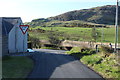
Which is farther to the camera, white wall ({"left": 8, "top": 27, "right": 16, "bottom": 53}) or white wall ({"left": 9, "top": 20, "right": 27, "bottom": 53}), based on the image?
white wall ({"left": 9, "top": 20, "right": 27, "bottom": 53})

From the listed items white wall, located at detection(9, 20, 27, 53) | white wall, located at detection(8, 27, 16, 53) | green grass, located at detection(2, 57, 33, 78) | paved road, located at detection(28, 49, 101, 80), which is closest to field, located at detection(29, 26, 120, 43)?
white wall, located at detection(9, 20, 27, 53)

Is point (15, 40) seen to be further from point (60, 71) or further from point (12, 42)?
point (60, 71)

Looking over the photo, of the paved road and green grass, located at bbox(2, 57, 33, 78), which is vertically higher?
green grass, located at bbox(2, 57, 33, 78)

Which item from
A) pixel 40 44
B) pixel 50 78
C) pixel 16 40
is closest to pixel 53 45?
pixel 40 44

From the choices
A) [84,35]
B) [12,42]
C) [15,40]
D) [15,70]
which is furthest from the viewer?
[84,35]

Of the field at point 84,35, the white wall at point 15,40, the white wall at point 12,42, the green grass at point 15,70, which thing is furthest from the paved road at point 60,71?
the field at point 84,35

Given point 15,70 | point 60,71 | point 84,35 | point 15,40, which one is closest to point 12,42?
point 15,40

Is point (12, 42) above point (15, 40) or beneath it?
beneath

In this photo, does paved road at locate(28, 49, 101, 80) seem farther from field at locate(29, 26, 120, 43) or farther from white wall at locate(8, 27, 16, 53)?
field at locate(29, 26, 120, 43)

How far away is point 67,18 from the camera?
198 meters

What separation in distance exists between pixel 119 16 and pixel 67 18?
576 feet

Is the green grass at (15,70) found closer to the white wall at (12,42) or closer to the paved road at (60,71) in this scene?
the paved road at (60,71)

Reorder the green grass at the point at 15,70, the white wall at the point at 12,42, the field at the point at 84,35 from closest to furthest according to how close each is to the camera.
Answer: the green grass at the point at 15,70
the white wall at the point at 12,42
the field at the point at 84,35

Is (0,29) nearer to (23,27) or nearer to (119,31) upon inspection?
(23,27)
